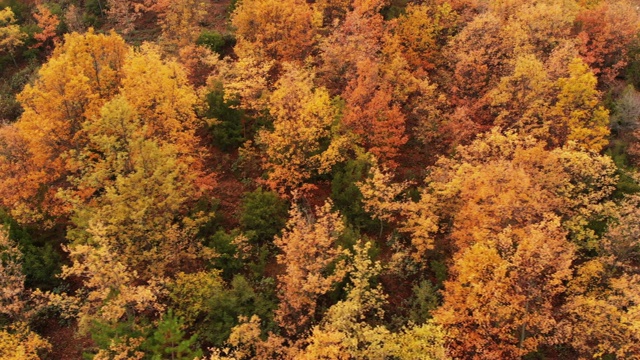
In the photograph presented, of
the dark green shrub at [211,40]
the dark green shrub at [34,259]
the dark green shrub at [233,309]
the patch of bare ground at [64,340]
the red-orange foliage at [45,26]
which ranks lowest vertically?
the patch of bare ground at [64,340]

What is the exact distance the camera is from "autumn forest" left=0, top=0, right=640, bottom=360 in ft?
107

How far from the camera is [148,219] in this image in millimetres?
37219

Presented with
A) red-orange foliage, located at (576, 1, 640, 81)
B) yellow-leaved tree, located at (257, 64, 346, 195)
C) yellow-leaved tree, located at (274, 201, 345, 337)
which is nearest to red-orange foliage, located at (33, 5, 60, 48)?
yellow-leaved tree, located at (257, 64, 346, 195)

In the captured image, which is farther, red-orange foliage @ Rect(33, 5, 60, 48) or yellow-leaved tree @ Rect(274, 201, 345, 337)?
red-orange foliage @ Rect(33, 5, 60, 48)

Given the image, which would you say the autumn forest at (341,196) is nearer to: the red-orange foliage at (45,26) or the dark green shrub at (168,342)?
the dark green shrub at (168,342)

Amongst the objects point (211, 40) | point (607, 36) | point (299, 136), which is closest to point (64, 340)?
point (299, 136)

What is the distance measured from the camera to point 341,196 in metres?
43.5

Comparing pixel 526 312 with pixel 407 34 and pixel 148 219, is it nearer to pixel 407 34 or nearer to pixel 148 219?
pixel 148 219

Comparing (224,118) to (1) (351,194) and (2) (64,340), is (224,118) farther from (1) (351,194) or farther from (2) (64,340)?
(2) (64,340)

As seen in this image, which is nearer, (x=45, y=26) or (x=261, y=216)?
(x=261, y=216)

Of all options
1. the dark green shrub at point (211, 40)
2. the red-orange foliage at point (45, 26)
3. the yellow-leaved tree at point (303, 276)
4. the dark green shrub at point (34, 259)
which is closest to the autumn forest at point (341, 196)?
the dark green shrub at point (34, 259)

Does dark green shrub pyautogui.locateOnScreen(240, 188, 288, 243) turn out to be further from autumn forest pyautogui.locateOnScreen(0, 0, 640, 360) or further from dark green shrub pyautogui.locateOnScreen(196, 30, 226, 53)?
dark green shrub pyautogui.locateOnScreen(196, 30, 226, 53)

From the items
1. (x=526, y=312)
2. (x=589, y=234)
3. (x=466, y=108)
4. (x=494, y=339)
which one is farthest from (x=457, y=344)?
(x=466, y=108)

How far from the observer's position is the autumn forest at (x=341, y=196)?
32.7 metres
